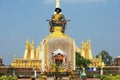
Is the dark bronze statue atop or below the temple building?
atop

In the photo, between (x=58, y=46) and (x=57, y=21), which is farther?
(x=57, y=21)

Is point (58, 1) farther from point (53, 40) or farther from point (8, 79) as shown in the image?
point (8, 79)

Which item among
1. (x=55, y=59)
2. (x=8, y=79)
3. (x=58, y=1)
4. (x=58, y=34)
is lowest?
(x=8, y=79)

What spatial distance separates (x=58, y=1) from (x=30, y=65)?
1873 centimetres

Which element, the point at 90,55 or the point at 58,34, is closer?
the point at 58,34

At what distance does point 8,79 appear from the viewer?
789 inches

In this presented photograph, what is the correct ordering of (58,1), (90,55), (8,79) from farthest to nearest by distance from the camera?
(90,55)
(58,1)
(8,79)

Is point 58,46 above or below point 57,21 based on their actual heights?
below

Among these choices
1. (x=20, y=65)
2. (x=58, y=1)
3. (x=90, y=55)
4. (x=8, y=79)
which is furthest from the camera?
(x=90, y=55)

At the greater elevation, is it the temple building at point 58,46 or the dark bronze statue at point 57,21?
the dark bronze statue at point 57,21

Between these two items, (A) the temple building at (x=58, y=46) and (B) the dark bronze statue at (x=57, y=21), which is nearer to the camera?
(A) the temple building at (x=58, y=46)

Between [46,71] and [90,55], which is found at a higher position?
[90,55]

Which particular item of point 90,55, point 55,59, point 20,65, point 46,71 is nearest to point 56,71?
point 46,71

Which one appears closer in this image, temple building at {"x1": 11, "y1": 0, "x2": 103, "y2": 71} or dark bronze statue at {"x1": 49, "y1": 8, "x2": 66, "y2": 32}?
temple building at {"x1": 11, "y1": 0, "x2": 103, "y2": 71}
